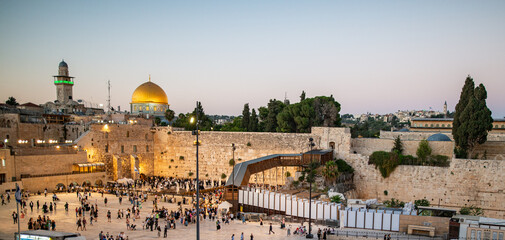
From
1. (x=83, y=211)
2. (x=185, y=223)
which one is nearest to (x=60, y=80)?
(x=83, y=211)

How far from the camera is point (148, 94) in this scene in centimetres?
5834

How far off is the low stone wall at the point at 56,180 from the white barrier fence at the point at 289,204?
17.3 metres

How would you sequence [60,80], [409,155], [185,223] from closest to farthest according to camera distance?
[185,223]
[409,155]
[60,80]

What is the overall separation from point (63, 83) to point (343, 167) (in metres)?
43.4

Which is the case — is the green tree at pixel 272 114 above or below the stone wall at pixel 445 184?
above

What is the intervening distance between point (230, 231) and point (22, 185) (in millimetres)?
20702

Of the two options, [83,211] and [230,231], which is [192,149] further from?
[230,231]

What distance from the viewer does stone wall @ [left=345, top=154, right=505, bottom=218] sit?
1144 inches

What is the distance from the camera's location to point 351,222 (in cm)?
2195

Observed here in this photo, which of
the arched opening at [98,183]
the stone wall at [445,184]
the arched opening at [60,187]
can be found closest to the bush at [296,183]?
the stone wall at [445,184]

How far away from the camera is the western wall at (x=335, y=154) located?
97.2ft

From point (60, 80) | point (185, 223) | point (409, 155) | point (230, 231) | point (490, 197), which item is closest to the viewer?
point (230, 231)

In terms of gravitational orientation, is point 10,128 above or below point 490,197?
above

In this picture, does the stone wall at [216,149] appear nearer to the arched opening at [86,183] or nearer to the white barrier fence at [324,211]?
the white barrier fence at [324,211]
